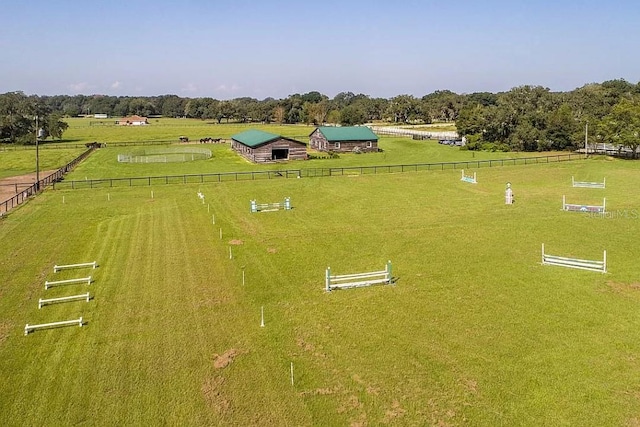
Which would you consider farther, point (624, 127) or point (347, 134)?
point (347, 134)

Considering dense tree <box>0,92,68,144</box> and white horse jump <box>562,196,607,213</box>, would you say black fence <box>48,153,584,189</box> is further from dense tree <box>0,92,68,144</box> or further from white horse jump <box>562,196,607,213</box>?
dense tree <box>0,92,68,144</box>

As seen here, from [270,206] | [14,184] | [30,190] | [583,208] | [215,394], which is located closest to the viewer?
[215,394]

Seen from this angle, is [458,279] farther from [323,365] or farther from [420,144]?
[420,144]

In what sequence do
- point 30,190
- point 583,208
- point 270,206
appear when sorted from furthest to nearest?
point 30,190 < point 270,206 < point 583,208

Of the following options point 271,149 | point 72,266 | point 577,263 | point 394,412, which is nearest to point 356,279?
point 394,412

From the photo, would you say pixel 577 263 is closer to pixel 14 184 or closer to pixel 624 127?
pixel 14 184

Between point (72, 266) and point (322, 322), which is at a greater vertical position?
point (72, 266)
